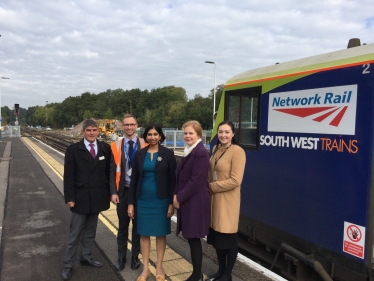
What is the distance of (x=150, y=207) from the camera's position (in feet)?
12.0

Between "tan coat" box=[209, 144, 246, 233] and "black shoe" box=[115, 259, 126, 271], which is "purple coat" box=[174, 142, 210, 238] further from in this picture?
"black shoe" box=[115, 259, 126, 271]

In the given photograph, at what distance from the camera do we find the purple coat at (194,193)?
131 inches

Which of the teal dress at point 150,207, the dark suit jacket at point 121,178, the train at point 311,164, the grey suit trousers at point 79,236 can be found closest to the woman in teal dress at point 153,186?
the teal dress at point 150,207

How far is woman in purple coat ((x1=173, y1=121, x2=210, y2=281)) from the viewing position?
3338 millimetres

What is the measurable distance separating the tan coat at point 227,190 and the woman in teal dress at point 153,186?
1.68ft

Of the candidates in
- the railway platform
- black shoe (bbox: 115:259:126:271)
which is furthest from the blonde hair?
black shoe (bbox: 115:259:126:271)

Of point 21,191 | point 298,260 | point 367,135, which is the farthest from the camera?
point 21,191

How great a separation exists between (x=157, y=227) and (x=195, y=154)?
971 mm

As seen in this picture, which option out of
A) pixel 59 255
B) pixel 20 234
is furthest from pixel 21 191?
pixel 59 255

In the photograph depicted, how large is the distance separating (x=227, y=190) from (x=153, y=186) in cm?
81

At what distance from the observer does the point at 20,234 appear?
5516mm

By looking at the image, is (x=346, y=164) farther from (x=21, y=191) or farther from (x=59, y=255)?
(x=21, y=191)

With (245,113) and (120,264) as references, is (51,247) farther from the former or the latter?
(245,113)

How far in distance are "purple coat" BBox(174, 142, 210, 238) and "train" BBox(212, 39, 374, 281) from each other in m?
1.32
